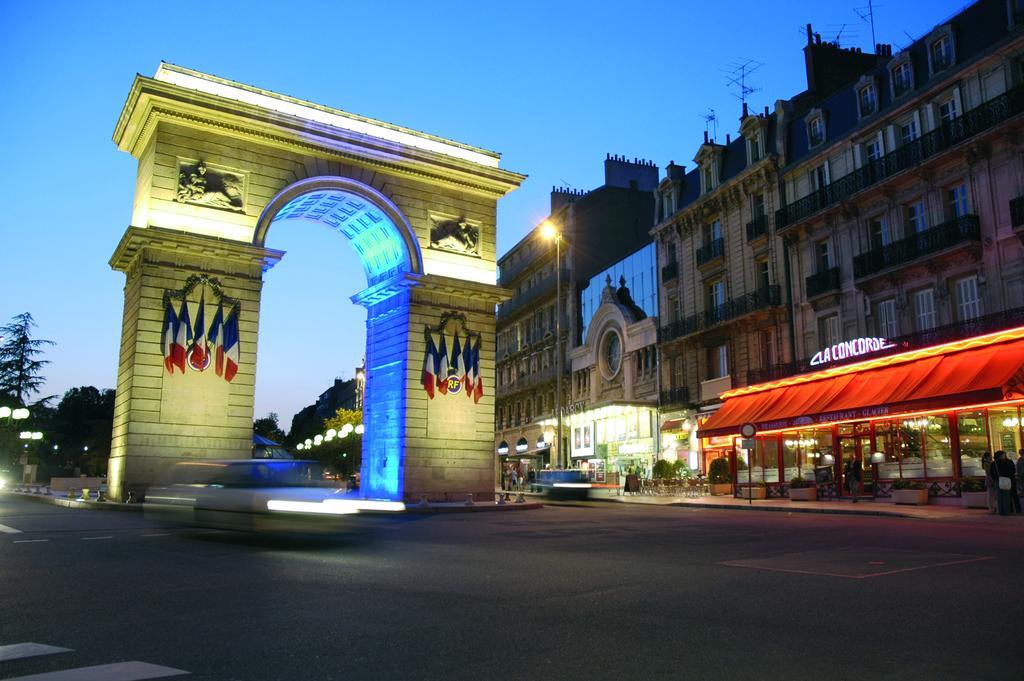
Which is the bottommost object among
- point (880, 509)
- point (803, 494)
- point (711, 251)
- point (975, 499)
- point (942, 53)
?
point (880, 509)

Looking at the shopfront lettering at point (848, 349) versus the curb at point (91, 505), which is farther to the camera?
the shopfront lettering at point (848, 349)

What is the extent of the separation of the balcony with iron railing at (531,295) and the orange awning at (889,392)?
917 inches

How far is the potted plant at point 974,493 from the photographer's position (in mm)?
22109

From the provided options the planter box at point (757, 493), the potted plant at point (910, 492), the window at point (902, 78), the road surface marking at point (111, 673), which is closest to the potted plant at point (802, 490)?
the planter box at point (757, 493)

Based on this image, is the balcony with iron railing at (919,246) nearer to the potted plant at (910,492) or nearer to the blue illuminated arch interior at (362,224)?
the potted plant at (910,492)

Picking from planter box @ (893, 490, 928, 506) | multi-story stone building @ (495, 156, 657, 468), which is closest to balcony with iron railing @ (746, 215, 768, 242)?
planter box @ (893, 490, 928, 506)

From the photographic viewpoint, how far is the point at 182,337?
83.5 feet

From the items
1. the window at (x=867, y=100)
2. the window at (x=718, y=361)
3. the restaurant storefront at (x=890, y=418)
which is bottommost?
the restaurant storefront at (x=890, y=418)

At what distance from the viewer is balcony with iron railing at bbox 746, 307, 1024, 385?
913 inches

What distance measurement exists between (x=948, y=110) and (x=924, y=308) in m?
6.59

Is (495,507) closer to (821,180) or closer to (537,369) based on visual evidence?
(821,180)

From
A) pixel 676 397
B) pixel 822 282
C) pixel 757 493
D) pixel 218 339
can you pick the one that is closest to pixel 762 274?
pixel 822 282

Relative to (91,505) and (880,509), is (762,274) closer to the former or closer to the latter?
(880,509)

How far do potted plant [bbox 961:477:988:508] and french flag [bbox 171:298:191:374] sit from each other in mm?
23767
